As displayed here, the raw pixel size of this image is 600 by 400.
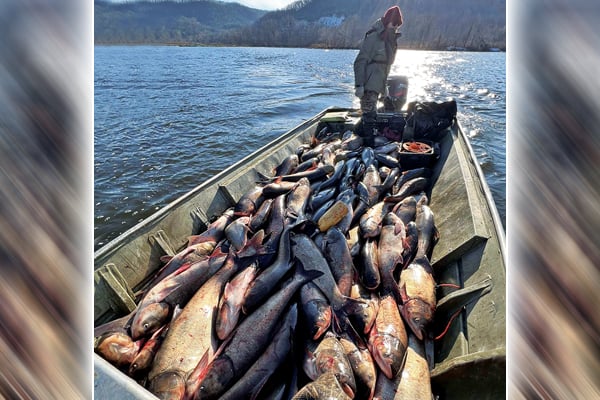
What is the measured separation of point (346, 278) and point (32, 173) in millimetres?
3542

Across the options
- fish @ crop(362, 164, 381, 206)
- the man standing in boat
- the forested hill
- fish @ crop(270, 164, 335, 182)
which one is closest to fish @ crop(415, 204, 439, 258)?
fish @ crop(362, 164, 381, 206)

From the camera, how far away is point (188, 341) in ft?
10.4

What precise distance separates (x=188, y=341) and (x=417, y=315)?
7.57 ft

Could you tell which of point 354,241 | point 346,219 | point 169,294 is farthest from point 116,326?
point 346,219

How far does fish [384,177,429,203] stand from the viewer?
18.9 ft

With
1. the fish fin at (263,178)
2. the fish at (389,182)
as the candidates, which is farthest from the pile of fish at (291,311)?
the fish fin at (263,178)

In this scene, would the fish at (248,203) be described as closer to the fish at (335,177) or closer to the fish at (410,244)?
the fish at (335,177)

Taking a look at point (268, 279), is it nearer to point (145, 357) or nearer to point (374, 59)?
point (145, 357)

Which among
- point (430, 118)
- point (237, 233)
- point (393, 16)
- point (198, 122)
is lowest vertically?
point (198, 122)

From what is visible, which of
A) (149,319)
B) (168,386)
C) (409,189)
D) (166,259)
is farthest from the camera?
(409,189)

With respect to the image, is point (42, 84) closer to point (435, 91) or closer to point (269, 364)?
point (269, 364)

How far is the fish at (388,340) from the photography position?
2878mm

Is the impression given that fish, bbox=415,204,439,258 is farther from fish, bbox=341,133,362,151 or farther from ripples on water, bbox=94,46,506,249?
ripples on water, bbox=94,46,506,249

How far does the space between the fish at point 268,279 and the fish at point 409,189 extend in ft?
7.79
